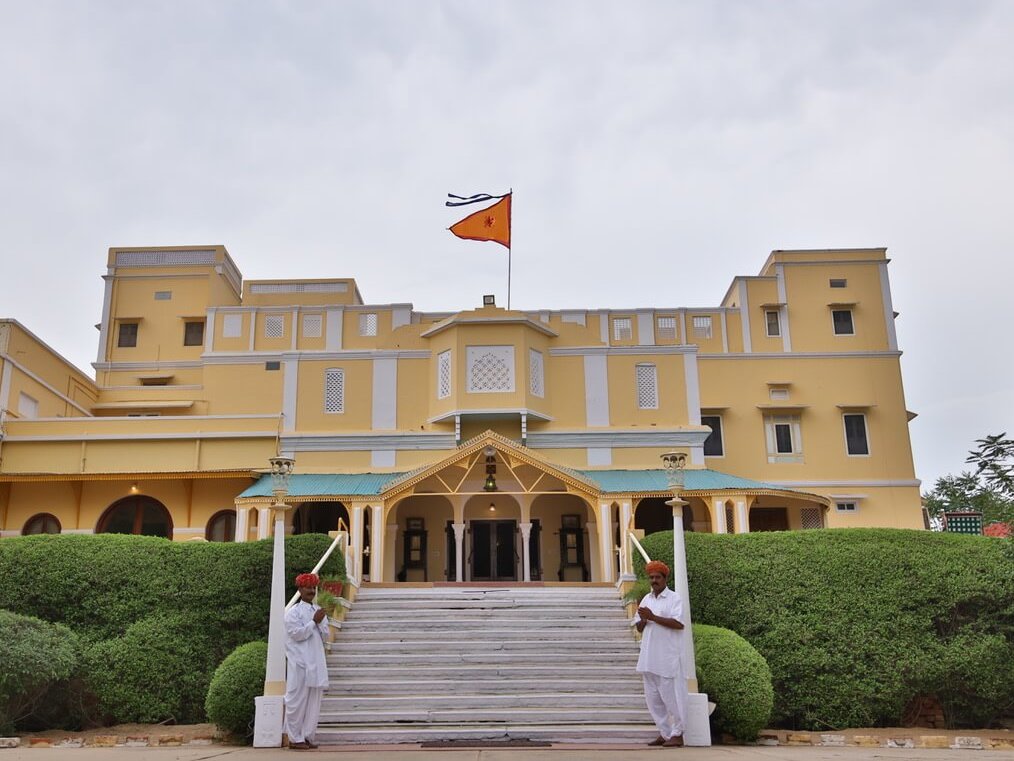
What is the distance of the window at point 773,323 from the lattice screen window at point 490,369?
10.2 meters

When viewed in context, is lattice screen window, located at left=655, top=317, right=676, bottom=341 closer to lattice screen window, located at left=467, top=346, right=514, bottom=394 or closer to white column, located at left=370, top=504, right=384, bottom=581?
lattice screen window, located at left=467, top=346, right=514, bottom=394

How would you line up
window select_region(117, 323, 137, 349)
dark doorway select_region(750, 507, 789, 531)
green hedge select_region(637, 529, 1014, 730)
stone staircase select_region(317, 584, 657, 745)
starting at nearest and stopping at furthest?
stone staircase select_region(317, 584, 657, 745) < green hedge select_region(637, 529, 1014, 730) < dark doorway select_region(750, 507, 789, 531) < window select_region(117, 323, 137, 349)

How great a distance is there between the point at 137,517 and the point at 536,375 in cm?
1151

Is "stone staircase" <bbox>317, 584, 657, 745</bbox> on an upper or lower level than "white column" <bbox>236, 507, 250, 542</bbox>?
lower

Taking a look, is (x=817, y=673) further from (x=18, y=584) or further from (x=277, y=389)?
(x=277, y=389)

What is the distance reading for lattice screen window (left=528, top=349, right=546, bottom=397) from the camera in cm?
2525

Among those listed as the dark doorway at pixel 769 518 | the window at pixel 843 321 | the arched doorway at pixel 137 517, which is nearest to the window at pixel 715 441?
the dark doorway at pixel 769 518

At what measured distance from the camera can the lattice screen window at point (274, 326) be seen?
2892 centimetres

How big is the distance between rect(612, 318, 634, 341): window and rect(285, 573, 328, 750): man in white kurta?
21615 mm

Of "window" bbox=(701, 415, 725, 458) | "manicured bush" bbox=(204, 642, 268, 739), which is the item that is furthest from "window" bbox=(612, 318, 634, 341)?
"manicured bush" bbox=(204, 642, 268, 739)

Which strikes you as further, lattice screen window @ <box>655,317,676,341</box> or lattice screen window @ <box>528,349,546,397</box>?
lattice screen window @ <box>655,317,676,341</box>

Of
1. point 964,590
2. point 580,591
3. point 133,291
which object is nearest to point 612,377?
point 580,591

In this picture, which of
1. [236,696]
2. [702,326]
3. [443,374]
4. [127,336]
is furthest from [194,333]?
[236,696]

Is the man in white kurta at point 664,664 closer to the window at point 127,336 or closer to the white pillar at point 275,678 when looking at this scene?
the white pillar at point 275,678
